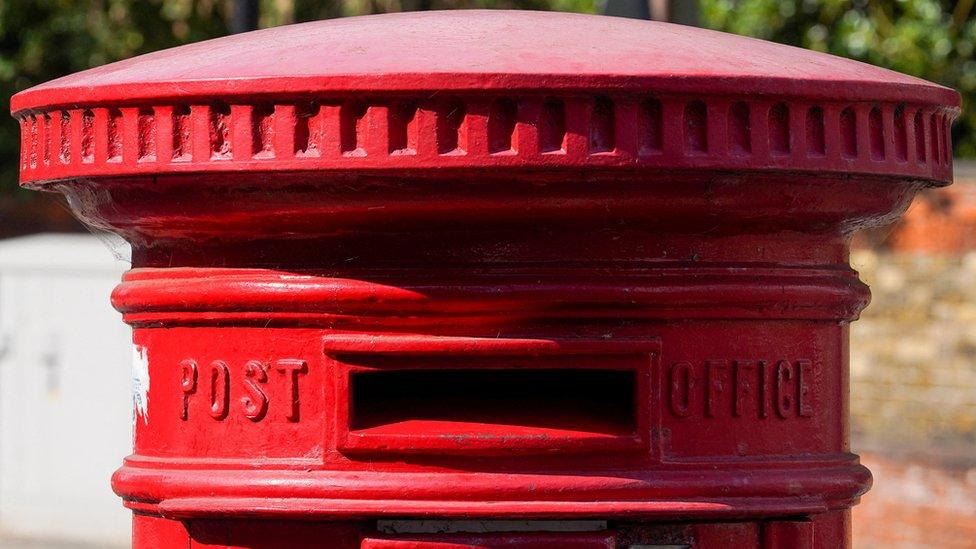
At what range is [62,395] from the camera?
8.28 metres

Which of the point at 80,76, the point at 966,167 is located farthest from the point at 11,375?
the point at 80,76

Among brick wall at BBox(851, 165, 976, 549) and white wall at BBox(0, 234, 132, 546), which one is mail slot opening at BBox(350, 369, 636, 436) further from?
white wall at BBox(0, 234, 132, 546)

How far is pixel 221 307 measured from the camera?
1679mm

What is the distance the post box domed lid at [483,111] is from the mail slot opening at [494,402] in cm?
30

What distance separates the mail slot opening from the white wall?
6476 millimetres

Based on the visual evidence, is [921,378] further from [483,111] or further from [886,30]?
[483,111]

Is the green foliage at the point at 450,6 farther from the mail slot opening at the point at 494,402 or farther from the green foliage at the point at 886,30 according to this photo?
the mail slot opening at the point at 494,402

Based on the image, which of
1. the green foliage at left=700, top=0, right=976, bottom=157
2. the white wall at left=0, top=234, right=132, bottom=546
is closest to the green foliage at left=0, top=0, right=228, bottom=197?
the white wall at left=0, top=234, right=132, bottom=546

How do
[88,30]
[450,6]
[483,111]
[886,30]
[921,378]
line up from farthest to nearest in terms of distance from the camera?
[450,6]
[88,30]
[886,30]
[921,378]
[483,111]

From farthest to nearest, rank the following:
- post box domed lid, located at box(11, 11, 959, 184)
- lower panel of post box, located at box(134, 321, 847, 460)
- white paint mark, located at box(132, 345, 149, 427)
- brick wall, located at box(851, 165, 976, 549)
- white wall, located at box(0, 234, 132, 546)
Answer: white wall, located at box(0, 234, 132, 546) < brick wall, located at box(851, 165, 976, 549) < white paint mark, located at box(132, 345, 149, 427) < lower panel of post box, located at box(134, 321, 847, 460) < post box domed lid, located at box(11, 11, 959, 184)

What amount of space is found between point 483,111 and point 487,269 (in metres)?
0.20

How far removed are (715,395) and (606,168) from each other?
0.32 m

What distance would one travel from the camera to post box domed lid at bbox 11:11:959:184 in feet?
4.89

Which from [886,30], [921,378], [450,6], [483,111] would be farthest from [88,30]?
[483,111]
